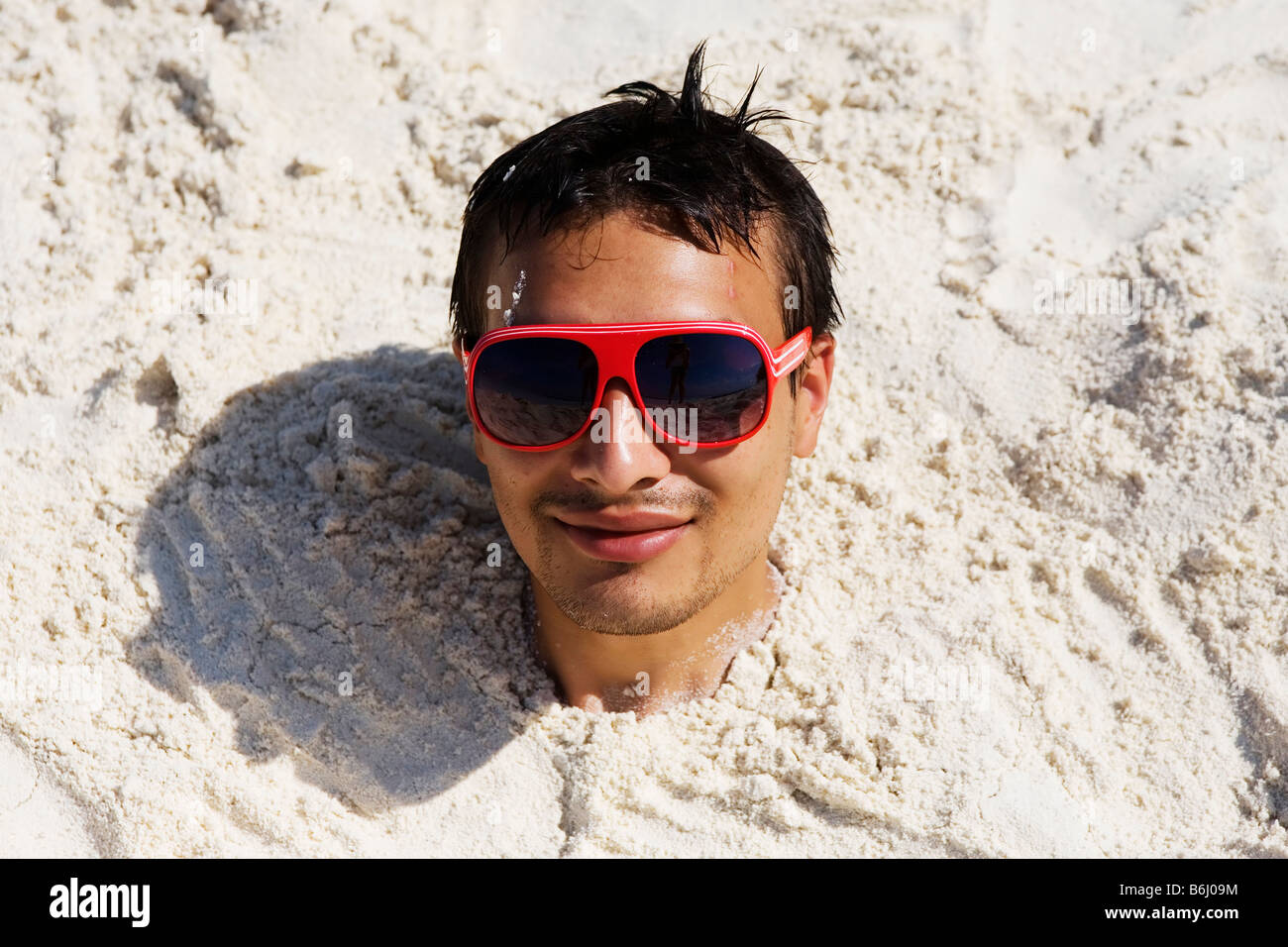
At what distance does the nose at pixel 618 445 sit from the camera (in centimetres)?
256

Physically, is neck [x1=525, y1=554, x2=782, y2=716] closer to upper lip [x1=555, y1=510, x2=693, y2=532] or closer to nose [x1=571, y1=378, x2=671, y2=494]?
upper lip [x1=555, y1=510, x2=693, y2=532]

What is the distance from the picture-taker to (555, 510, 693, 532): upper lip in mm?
2646

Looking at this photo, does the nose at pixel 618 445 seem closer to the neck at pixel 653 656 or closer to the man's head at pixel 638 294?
the man's head at pixel 638 294

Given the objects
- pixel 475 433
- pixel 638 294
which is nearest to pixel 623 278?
pixel 638 294

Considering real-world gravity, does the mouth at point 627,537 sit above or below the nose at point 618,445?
below

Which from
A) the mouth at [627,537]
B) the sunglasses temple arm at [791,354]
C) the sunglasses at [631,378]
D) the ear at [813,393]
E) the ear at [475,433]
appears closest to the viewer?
the sunglasses at [631,378]

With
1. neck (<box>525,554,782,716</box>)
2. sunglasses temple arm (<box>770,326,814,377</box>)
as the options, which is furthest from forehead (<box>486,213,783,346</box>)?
neck (<box>525,554,782,716</box>)

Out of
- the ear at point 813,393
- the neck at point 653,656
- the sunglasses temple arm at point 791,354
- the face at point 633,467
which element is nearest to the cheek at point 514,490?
the face at point 633,467

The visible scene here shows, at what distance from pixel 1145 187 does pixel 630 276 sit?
6.28 feet

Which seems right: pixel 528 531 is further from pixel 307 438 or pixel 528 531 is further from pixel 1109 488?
pixel 1109 488

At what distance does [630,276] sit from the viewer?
8.60ft

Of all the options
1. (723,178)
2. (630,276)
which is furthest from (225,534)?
(723,178)

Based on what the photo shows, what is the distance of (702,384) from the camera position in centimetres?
260

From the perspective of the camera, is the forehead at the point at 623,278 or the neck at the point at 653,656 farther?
the neck at the point at 653,656
